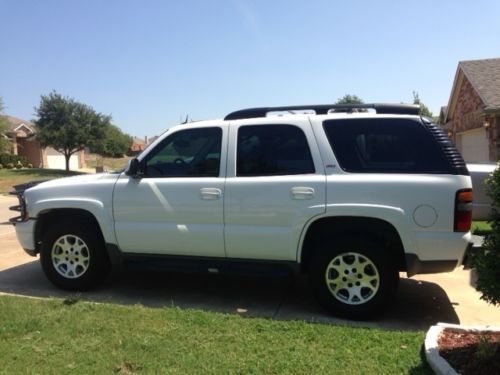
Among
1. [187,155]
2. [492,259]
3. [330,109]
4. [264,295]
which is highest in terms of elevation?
[330,109]

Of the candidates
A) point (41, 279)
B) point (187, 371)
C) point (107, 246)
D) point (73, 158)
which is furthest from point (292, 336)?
point (73, 158)

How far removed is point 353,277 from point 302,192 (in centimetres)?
97

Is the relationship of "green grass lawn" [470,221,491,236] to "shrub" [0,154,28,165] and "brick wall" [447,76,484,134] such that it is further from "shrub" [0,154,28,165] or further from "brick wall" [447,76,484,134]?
"shrub" [0,154,28,165]

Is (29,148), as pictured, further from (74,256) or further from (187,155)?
(187,155)

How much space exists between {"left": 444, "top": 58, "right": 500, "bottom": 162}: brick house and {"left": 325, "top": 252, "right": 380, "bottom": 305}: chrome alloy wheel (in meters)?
12.1

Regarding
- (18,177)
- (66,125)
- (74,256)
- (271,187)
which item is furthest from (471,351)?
(66,125)

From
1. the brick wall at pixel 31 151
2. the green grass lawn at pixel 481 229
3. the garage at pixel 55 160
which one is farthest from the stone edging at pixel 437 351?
the garage at pixel 55 160

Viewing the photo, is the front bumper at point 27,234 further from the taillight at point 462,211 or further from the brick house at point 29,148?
the brick house at point 29,148

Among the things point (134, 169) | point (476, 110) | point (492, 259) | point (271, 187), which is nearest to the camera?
point (492, 259)

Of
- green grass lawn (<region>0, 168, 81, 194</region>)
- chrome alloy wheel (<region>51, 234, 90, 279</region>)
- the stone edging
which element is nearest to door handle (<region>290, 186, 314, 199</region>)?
the stone edging

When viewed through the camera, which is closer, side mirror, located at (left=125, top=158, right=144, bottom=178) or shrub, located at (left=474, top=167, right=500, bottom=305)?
shrub, located at (left=474, top=167, right=500, bottom=305)

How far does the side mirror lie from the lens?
218 inches

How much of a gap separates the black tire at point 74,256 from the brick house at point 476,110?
516 inches

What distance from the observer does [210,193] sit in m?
5.27
